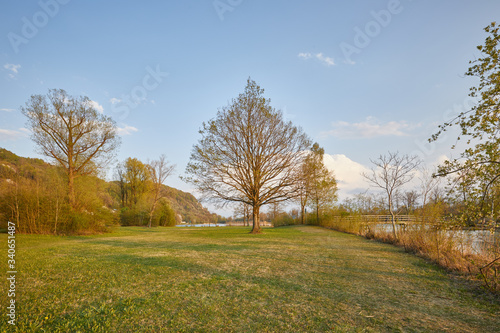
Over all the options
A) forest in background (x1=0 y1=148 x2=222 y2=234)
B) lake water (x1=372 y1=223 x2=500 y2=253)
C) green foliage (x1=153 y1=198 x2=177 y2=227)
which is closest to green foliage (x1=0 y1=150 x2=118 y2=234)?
forest in background (x1=0 y1=148 x2=222 y2=234)

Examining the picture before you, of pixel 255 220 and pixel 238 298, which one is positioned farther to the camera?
pixel 255 220

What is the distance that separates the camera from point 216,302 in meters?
3.76

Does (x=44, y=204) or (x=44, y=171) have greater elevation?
(x=44, y=171)

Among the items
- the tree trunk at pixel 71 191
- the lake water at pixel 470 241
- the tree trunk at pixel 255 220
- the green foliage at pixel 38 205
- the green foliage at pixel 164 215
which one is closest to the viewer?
the lake water at pixel 470 241

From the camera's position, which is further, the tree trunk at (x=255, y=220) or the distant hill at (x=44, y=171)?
the tree trunk at (x=255, y=220)

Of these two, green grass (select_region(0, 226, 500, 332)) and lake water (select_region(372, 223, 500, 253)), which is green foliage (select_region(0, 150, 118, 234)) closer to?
green grass (select_region(0, 226, 500, 332))

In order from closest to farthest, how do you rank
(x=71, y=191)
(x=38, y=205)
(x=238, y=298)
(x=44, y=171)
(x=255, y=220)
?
(x=238, y=298) → (x=38, y=205) → (x=71, y=191) → (x=44, y=171) → (x=255, y=220)

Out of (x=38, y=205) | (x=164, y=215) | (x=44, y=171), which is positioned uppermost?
(x=44, y=171)

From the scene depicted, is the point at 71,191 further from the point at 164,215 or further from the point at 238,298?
the point at 164,215

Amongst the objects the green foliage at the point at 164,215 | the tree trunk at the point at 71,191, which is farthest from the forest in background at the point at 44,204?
the green foliage at the point at 164,215

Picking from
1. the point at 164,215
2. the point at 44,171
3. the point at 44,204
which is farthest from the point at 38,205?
the point at 164,215

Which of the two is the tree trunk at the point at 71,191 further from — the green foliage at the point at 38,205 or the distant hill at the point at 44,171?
the distant hill at the point at 44,171

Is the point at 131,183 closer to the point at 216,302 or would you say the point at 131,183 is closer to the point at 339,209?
the point at 339,209

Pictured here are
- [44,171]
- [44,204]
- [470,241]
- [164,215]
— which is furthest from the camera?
[164,215]
